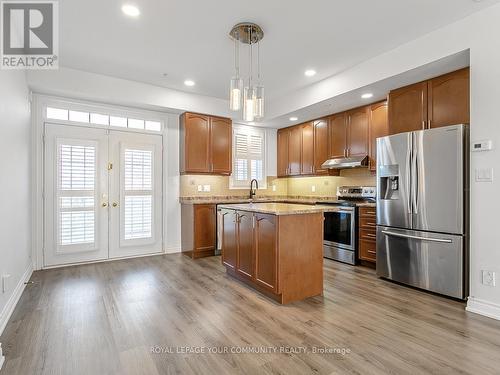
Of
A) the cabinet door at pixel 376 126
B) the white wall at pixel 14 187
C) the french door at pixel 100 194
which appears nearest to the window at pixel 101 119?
the french door at pixel 100 194

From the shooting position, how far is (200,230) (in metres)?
4.80

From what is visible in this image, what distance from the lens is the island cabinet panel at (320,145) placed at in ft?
17.1

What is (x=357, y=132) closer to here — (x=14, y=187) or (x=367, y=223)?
(x=367, y=223)

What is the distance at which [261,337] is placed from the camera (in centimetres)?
222

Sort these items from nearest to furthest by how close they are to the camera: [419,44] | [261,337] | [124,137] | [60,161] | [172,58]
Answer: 1. [261,337]
2. [419,44]
3. [172,58]
4. [60,161]
5. [124,137]

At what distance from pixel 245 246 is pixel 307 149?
298cm

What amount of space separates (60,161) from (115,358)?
3.32m

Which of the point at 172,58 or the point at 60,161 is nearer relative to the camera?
the point at 172,58

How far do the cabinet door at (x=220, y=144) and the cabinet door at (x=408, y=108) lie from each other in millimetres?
2848

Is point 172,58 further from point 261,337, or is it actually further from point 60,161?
point 261,337

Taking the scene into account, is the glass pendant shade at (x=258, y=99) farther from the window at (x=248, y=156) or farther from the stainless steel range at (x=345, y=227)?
the window at (x=248, y=156)

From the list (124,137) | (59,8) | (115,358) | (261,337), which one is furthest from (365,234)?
(59,8)

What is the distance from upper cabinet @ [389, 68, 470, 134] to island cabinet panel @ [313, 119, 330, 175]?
4.93ft
